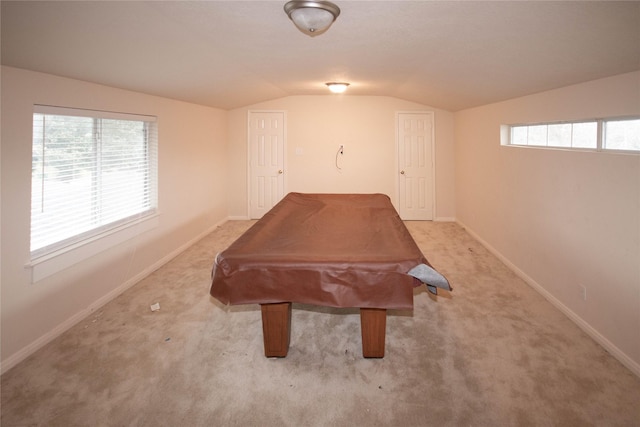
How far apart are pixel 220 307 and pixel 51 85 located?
212 cm

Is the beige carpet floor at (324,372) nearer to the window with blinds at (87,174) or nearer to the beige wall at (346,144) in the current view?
the window with blinds at (87,174)

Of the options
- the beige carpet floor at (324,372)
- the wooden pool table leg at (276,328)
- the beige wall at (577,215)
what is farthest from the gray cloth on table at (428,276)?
the beige wall at (577,215)

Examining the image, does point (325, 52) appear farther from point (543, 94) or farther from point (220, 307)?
point (220, 307)

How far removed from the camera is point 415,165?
6.54 m

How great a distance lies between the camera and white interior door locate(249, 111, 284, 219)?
21.5 ft

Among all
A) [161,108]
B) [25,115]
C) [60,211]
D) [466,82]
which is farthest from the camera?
[161,108]

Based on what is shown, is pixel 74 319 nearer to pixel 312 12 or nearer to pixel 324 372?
A: pixel 324 372

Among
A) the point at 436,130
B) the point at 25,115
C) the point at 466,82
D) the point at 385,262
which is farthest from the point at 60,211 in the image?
the point at 436,130

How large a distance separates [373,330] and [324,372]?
1.33ft

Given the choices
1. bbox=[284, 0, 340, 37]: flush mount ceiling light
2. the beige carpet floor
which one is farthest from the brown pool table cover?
bbox=[284, 0, 340, 37]: flush mount ceiling light

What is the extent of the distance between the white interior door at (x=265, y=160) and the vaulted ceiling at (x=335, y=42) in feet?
8.19

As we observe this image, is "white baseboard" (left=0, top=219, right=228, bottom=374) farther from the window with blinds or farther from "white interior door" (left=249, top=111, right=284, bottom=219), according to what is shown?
"white interior door" (left=249, top=111, right=284, bottom=219)

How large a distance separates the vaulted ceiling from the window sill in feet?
4.30

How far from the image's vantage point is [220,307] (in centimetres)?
322
